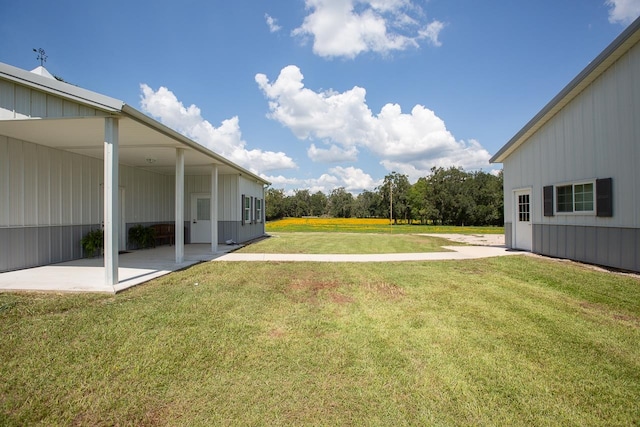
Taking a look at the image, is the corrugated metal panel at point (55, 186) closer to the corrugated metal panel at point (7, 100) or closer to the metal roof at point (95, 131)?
the metal roof at point (95, 131)

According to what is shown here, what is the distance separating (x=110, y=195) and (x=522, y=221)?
12522 millimetres

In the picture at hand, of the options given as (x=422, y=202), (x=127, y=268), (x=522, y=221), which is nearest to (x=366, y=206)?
(x=422, y=202)

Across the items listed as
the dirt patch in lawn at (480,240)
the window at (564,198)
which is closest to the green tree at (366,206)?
the dirt patch in lawn at (480,240)

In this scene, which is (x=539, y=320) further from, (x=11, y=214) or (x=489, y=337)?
(x=11, y=214)

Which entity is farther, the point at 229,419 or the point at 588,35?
the point at 588,35

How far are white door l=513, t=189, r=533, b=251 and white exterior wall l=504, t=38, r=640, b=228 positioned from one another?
628 mm

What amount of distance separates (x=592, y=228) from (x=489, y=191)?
130ft

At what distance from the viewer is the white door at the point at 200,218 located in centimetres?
1377

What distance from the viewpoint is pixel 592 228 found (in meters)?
8.05

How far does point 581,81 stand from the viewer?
7.93 m

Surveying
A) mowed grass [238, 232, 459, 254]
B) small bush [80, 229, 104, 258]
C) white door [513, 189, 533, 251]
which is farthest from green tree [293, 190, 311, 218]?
small bush [80, 229, 104, 258]

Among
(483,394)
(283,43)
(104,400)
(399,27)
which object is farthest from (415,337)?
(283,43)

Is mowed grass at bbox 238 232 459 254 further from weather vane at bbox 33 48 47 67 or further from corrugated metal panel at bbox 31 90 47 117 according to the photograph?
weather vane at bbox 33 48 47 67

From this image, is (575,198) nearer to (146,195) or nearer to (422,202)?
(146,195)
